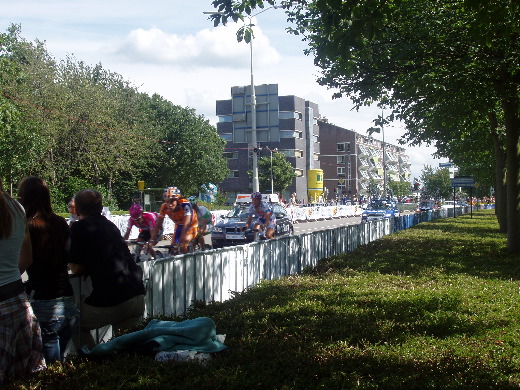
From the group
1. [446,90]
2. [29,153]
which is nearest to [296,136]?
[29,153]

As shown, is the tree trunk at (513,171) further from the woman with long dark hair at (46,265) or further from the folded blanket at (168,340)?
the woman with long dark hair at (46,265)

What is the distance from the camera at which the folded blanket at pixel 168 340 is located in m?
4.93

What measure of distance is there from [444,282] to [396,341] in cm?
492

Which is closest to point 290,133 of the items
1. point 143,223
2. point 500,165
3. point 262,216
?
point 500,165

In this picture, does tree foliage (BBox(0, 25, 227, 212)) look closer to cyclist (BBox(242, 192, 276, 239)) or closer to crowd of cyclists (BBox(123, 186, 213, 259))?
cyclist (BBox(242, 192, 276, 239))

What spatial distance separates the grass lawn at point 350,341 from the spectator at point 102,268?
1.17 feet

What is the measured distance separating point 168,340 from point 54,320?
970 mm

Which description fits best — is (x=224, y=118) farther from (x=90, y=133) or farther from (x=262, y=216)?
(x=262, y=216)

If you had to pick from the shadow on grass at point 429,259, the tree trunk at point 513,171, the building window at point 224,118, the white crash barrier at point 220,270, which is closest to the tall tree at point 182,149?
the building window at point 224,118

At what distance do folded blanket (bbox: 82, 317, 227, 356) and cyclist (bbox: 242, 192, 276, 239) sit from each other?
10339 millimetres

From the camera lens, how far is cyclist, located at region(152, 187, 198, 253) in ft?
37.5

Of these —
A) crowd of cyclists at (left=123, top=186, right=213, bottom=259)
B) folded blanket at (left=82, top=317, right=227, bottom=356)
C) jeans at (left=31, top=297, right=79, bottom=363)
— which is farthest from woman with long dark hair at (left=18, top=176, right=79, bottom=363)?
crowd of cyclists at (left=123, top=186, right=213, bottom=259)

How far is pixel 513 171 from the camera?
15602 mm

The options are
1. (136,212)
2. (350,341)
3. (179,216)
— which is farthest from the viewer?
(136,212)
